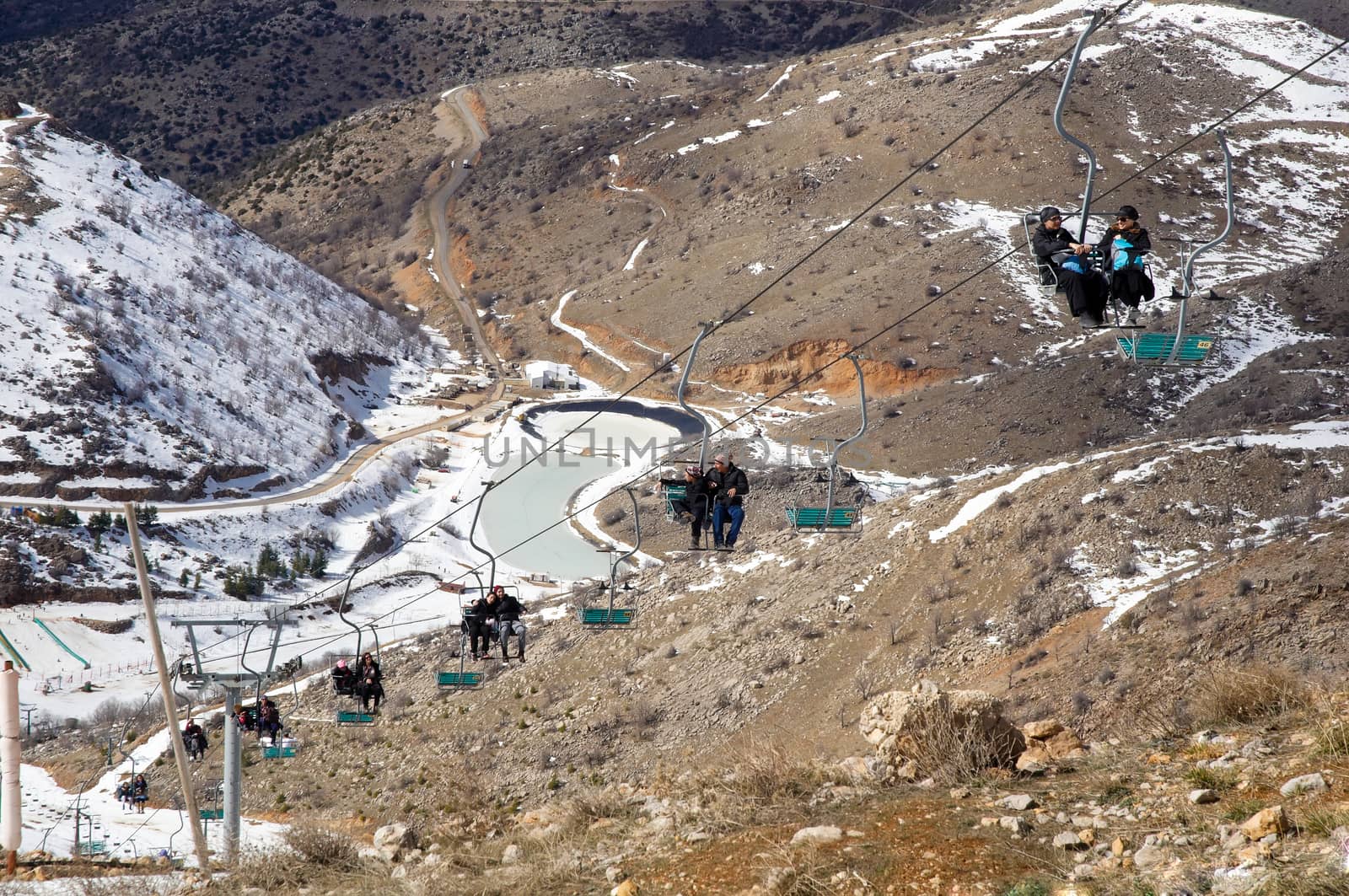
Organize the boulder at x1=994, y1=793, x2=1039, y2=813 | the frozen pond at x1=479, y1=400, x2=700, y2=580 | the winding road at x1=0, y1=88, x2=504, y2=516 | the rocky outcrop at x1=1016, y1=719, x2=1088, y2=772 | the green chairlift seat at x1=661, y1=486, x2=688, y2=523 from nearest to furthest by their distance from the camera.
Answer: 1. the boulder at x1=994, y1=793, x2=1039, y2=813
2. the rocky outcrop at x1=1016, y1=719, x2=1088, y2=772
3. the green chairlift seat at x1=661, y1=486, x2=688, y2=523
4. the frozen pond at x1=479, y1=400, x2=700, y2=580
5. the winding road at x1=0, y1=88, x2=504, y2=516

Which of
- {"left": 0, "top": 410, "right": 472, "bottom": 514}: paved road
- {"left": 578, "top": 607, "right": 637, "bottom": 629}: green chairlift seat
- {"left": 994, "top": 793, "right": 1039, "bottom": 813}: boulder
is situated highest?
{"left": 994, "top": 793, "right": 1039, "bottom": 813}: boulder

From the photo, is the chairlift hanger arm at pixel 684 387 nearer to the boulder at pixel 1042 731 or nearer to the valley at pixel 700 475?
the valley at pixel 700 475

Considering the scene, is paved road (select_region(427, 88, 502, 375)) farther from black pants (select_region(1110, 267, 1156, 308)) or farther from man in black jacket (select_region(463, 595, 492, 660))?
black pants (select_region(1110, 267, 1156, 308))

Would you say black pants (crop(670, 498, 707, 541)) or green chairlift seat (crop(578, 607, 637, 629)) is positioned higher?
black pants (crop(670, 498, 707, 541))

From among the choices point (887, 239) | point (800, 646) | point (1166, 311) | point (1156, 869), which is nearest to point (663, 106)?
point (887, 239)

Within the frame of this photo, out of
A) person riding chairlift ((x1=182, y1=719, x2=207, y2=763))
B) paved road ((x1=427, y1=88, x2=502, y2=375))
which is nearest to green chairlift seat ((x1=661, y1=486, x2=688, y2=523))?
person riding chairlift ((x1=182, y1=719, x2=207, y2=763))

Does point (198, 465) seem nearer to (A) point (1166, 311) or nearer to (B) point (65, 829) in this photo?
(B) point (65, 829)
